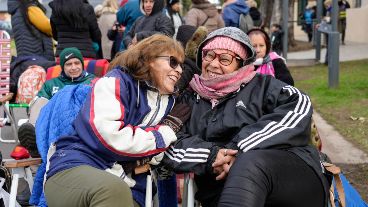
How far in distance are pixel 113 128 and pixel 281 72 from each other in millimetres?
2405

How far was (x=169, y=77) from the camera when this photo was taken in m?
3.70

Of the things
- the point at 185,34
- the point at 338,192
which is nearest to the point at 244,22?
the point at 185,34

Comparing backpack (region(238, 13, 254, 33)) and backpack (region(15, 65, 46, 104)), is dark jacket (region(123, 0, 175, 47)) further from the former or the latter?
backpack (region(238, 13, 254, 33))

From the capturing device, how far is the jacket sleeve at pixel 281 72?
5.36 m

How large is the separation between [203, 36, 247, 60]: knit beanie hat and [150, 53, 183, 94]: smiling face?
0.29 m

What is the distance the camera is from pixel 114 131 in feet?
10.9

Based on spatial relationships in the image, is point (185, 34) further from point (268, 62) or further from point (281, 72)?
point (281, 72)

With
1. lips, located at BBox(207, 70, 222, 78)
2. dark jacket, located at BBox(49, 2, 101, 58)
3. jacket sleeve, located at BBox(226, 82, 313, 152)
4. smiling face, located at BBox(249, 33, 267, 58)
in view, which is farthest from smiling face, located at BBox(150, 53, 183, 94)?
dark jacket, located at BBox(49, 2, 101, 58)

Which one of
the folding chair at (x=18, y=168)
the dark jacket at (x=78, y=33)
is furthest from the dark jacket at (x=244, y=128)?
the dark jacket at (x=78, y=33)

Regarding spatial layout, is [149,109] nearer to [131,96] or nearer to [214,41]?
[131,96]

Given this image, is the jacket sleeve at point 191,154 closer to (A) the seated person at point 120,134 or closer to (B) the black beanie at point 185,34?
(A) the seated person at point 120,134

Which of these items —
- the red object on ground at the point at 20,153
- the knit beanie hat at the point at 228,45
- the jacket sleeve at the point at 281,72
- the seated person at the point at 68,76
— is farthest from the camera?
the seated person at the point at 68,76

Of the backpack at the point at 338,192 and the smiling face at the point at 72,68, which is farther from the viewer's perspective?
the smiling face at the point at 72,68

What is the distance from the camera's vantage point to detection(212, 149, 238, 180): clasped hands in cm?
343
